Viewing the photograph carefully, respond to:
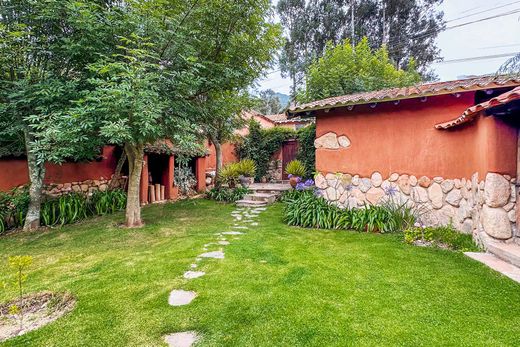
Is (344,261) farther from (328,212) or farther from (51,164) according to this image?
(51,164)

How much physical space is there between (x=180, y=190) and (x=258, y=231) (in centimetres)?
607

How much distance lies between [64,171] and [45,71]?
271cm

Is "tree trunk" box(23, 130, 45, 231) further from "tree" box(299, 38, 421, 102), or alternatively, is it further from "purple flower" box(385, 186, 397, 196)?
"tree" box(299, 38, 421, 102)

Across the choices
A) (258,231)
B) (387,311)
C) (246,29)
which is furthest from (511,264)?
(246,29)

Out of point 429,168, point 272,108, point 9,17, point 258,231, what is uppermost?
point 272,108

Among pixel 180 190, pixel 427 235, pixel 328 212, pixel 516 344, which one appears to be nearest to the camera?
pixel 516 344

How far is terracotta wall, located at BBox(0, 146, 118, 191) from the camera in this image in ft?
20.3

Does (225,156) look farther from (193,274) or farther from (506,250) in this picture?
(506,250)

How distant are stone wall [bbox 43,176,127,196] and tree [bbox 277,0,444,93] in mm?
15111

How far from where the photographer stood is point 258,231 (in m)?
5.49

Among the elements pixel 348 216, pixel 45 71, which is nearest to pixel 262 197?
pixel 348 216

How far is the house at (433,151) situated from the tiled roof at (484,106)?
1cm

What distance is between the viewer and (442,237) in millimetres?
4531

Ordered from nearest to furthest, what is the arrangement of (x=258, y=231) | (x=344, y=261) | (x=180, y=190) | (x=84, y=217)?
1. (x=344, y=261)
2. (x=258, y=231)
3. (x=84, y=217)
4. (x=180, y=190)
